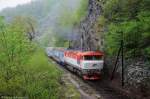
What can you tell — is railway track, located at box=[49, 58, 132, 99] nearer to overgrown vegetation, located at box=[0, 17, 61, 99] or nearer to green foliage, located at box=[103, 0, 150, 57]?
green foliage, located at box=[103, 0, 150, 57]

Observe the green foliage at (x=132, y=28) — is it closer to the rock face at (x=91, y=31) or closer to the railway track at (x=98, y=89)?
the railway track at (x=98, y=89)

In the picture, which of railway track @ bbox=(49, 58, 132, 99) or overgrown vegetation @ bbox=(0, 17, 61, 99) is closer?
overgrown vegetation @ bbox=(0, 17, 61, 99)

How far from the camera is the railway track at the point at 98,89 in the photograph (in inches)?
1460

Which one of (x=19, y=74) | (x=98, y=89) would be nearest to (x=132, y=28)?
(x=98, y=89)

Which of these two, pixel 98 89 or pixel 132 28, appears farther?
pixel 98 89

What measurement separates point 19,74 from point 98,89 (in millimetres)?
16875

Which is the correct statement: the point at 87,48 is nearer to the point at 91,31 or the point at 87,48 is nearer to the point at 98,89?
the point at 91,31

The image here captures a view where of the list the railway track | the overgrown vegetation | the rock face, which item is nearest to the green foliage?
the railway track

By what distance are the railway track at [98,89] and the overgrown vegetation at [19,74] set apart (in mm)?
9420

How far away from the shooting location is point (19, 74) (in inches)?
1033

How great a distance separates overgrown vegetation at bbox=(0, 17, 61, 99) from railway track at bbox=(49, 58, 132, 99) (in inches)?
371

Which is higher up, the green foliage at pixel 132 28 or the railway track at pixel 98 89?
the green foliage at pixel 132 28

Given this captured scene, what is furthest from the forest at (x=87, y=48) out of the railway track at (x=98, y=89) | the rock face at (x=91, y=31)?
the railway track at (x=98, y=89)

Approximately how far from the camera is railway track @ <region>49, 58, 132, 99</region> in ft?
122
